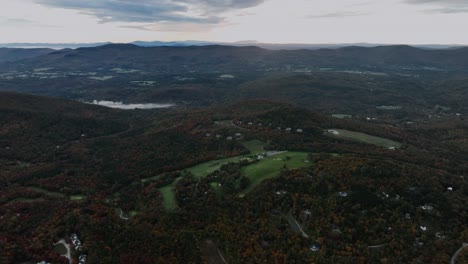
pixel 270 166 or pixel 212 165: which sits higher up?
pixel 270 166

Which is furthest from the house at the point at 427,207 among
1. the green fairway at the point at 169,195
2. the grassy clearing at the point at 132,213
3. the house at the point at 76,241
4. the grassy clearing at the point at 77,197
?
the grassy clearing at the point at 77,197

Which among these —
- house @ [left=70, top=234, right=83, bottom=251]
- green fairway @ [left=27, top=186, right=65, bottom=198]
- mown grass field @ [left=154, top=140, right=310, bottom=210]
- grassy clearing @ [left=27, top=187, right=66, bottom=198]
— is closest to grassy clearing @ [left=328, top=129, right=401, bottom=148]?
mown grass field @ [left=154, top=140, right=310, bottom=210]

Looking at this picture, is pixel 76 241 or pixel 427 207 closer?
pixel 76 241

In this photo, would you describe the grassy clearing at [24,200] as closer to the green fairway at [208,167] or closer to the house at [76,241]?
the house at [76,241]

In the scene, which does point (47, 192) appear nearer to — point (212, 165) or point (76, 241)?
point (76, 241)

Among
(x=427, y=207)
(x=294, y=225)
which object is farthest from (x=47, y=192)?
(x=427, y=207)

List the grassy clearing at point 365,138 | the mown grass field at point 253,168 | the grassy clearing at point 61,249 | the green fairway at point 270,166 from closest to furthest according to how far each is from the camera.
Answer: the grassy clearing at point 61,249 < the mown grass field at point 253,168 < the green fairway at point 270,166 < the grassy clearing at point 365,138
